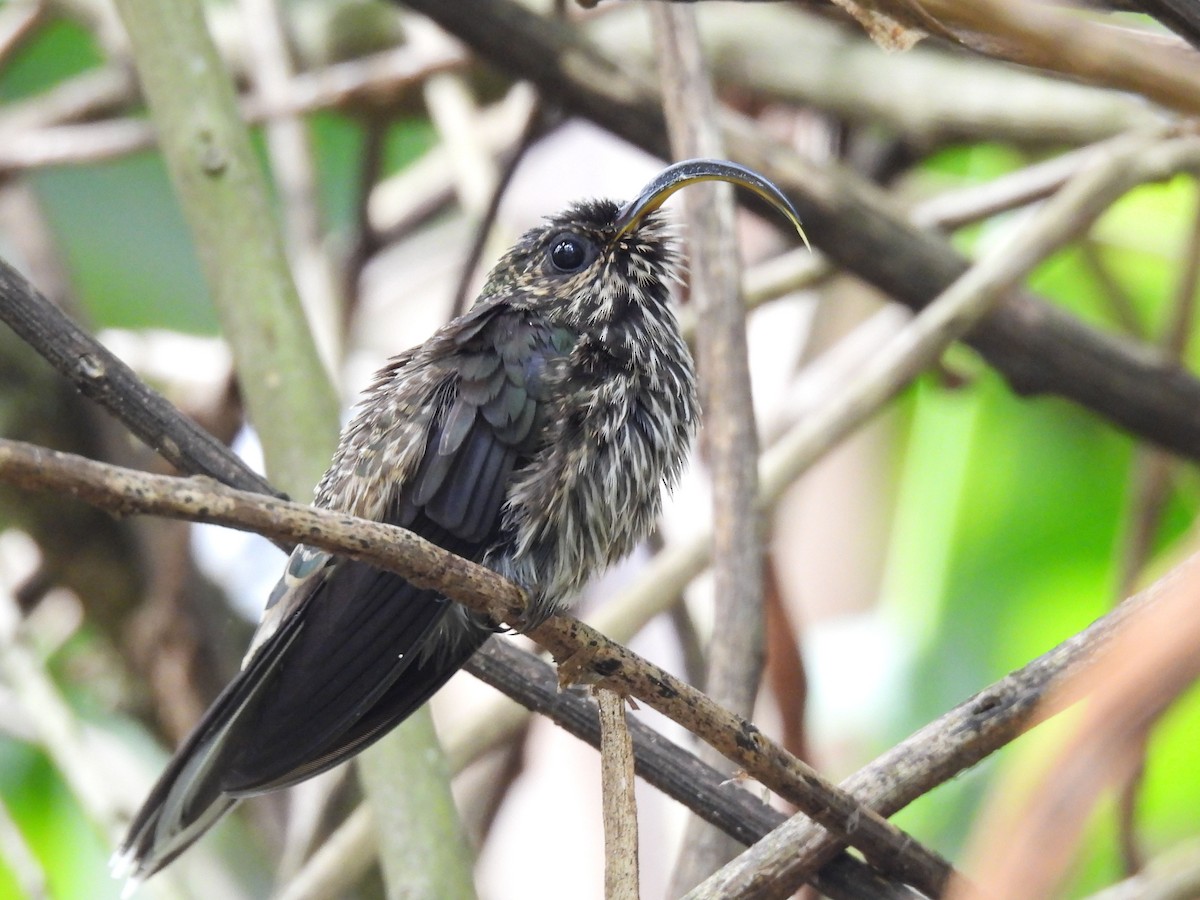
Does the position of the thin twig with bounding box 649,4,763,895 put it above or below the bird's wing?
above

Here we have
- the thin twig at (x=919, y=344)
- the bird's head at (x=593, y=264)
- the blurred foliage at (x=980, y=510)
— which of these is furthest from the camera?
the blurred foliage at (x=980, y=510)

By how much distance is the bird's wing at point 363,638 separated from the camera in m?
1.85

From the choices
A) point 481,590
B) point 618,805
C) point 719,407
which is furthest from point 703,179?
point 618,805

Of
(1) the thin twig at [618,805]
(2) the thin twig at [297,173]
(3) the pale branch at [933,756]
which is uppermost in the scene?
(2) the thin twig at [297,173]

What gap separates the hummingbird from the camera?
6.13 ft

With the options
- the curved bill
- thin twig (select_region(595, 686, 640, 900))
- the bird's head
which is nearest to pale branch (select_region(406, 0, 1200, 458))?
the bird's head

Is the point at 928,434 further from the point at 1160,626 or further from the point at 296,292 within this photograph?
the point at 1160,626

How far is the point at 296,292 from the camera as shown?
2.42 m

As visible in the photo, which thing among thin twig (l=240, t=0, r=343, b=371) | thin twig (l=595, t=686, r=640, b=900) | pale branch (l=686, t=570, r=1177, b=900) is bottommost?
thin twig (l=595, t=686, r=640, b=900)

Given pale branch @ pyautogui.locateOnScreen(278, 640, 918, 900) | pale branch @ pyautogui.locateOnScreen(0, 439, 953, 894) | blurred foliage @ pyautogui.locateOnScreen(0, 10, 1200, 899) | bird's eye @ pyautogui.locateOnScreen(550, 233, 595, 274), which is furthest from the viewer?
blurred foliage @ pyautogui.locateOnScreen(0, 10, 1200, 899)

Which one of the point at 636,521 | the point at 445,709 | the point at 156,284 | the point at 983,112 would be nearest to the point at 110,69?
the point at 156,284

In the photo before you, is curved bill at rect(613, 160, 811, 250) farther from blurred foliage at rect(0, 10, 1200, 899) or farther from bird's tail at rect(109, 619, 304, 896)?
blurred foliage at rect(0, 10, 1200, 899)

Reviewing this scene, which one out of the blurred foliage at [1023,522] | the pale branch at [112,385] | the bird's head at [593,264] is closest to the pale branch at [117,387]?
the pale branch at [112,385]

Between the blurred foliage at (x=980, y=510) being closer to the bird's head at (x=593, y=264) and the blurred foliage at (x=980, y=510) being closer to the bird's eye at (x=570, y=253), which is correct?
the bird's head at (x=593, y=264)
